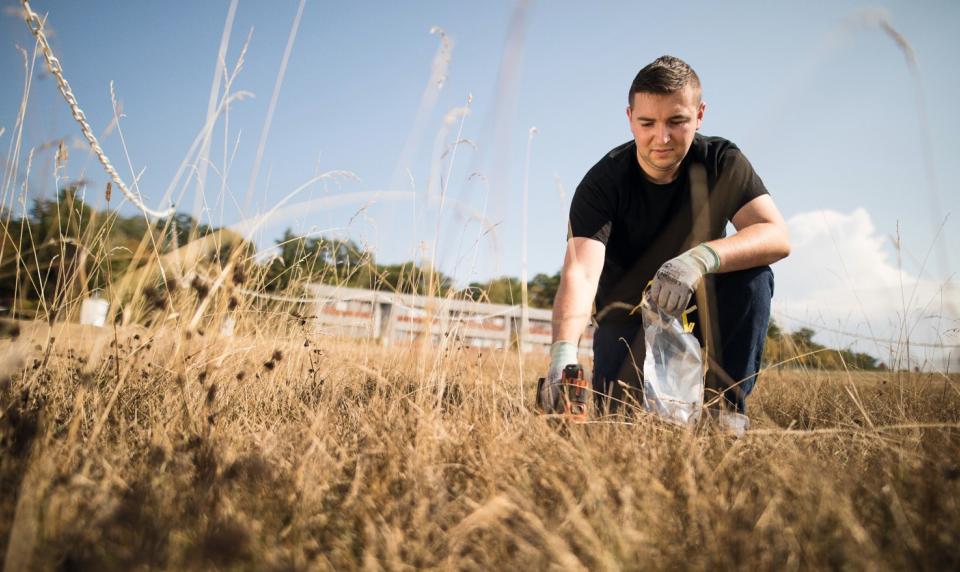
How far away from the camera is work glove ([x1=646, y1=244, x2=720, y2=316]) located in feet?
5.84

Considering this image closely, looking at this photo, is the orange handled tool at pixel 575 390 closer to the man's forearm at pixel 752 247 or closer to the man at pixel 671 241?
the man at pixel 671 241

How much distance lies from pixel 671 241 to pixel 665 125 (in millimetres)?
573

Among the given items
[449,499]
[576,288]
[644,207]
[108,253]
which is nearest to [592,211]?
[644,207]

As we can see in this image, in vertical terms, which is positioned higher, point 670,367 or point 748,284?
point 748,284

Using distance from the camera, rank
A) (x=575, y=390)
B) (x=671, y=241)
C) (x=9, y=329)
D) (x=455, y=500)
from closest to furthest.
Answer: (x=455, y=500)
(x=9, y=329)
(x=575, y=390)
(x=671, y=241)

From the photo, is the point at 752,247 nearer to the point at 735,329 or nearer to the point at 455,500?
the point at 735,329

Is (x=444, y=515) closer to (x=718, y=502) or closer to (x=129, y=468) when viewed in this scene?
(x=718, y=502)

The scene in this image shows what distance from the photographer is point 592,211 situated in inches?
92.5

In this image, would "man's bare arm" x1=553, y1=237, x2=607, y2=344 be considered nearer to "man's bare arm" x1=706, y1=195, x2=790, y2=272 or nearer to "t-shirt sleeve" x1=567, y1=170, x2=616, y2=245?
"t-shirt sleeve" x1=567, y1=170, x2=616, y2=245

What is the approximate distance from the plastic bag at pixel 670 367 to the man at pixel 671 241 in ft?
0.23

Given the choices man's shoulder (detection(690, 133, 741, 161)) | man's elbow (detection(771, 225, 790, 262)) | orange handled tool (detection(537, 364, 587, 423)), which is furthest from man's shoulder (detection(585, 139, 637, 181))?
orange handled tool (detection(537, 364, 587, 423))

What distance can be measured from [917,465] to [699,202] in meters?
1.48

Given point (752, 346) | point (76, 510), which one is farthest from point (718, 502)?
point (752, 346)

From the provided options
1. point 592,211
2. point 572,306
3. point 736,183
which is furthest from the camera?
point 592,211
